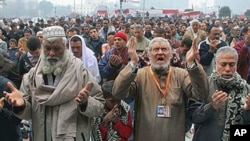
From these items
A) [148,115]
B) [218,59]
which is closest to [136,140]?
[148,115]

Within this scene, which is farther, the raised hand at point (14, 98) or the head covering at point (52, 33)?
the head covering at point (52, 33)

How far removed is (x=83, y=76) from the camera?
4055mm

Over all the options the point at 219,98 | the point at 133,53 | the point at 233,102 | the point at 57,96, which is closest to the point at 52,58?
the point at 57,96

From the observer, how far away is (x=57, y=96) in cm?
383

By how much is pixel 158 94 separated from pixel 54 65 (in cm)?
97

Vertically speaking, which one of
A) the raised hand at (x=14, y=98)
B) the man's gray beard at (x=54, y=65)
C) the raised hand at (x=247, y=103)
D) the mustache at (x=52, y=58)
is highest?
the mustache at (x=52, y=58)

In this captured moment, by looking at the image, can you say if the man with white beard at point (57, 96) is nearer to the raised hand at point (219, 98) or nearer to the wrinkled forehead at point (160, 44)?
the wrinkled forehead at point (160, 44)

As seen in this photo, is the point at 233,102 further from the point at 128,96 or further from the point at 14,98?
the point at 14,98

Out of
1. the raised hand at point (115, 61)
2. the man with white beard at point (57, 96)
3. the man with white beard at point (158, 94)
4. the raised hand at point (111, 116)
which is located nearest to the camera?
the man with white beard at point (57, 96)

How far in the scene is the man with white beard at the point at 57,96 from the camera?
3.85 metres

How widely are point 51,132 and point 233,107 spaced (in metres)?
1.59

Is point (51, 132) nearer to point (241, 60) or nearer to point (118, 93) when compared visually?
point (118, 93)

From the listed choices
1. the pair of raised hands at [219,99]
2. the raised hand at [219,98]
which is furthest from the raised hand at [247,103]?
the raised hand at [219,98]

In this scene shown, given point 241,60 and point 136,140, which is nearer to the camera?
point 136,140
